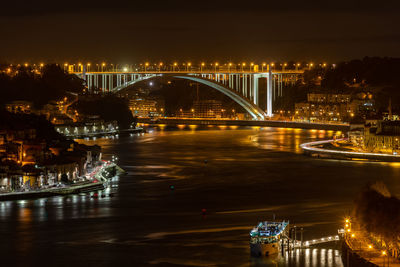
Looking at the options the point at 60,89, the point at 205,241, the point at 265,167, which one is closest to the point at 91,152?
the point at 265,167

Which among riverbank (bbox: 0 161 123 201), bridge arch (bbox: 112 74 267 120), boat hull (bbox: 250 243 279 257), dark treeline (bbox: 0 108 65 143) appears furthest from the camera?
bridge arch (bbox: 112 74 267 120)

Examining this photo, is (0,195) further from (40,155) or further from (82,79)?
(82,79)

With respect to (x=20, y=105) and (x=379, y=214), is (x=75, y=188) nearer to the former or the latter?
(x=379, y=214)

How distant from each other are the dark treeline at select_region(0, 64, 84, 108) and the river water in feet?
37.9

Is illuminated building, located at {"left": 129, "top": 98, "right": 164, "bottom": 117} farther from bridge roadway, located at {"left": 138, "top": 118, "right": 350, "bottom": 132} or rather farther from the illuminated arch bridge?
the illuminated arch bridge

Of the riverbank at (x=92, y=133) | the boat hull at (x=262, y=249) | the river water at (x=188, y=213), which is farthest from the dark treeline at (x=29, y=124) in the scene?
the boat hull at (x=262, y=249)

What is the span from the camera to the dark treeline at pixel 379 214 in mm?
7062

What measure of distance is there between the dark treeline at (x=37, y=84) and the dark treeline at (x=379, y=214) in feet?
63.0

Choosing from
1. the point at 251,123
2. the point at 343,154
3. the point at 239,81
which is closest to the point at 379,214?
the point at 343,154

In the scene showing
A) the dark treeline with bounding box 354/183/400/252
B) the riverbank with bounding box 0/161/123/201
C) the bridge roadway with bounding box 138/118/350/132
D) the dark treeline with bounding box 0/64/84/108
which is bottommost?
the riverbank with bounding box 0/161/123/201

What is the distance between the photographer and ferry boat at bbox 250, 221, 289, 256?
798 cm

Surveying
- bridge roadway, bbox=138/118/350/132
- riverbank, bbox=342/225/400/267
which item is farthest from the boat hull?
bridge roadway, bbox=138/118/350/132

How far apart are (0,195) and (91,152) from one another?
3.98 m

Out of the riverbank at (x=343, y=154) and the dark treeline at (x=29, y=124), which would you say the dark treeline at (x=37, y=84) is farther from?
the riverbank at (x=343, y=154)
